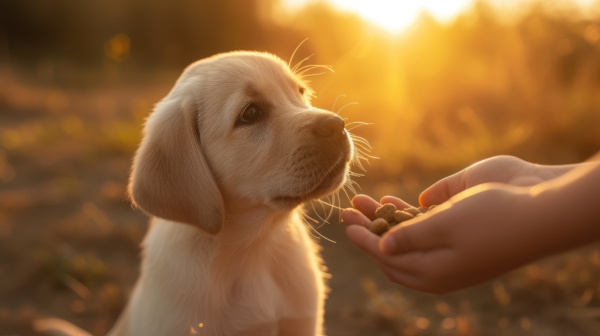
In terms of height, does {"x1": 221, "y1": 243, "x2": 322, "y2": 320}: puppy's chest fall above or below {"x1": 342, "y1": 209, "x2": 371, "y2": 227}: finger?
below

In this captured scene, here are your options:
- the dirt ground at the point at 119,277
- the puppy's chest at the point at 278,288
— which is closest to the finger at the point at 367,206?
the puppy's chest at the point at 278,288

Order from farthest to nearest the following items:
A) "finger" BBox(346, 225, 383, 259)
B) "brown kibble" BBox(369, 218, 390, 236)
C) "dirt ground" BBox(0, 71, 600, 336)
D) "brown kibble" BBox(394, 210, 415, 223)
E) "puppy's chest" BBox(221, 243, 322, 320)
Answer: "dirt ground" BBox(0, 71, 600, 336) < "puppy's chest" BBox(221, 243, 322, 320) < "brown kibble" BBox(394, 210, 415, 223) < "brown kibble" BBox(369, 218, 390, 236) < "finger" BBox(346, 225, 383, 259)

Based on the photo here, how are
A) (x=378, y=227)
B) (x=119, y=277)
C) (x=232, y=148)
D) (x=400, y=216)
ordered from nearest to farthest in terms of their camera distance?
(x=378, y=227) < (x=400, y=216) < (x=232, y=148) < (x=119, y=277)

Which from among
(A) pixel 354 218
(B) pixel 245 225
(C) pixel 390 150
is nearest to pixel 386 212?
(A) pixel 354 218

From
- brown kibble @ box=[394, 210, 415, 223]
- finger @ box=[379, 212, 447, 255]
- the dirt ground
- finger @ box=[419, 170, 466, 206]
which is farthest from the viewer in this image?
the dirt ground

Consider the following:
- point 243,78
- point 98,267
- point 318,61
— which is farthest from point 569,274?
point 318,61

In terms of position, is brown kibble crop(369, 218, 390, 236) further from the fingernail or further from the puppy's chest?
the puppy's chest

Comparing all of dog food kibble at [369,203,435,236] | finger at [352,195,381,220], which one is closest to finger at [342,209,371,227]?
dog food kibble at [369,203,435,236]

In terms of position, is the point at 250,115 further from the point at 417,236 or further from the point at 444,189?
the point at 417,236
